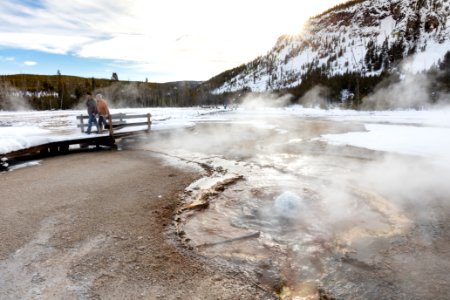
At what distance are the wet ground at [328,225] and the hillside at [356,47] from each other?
43.2 metres

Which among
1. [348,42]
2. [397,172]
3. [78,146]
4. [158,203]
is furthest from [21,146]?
[348,42]

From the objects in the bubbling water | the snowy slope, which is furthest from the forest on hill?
the bubbling water

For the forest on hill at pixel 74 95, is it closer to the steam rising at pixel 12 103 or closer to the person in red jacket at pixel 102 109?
the steam rising at pixel 12 103

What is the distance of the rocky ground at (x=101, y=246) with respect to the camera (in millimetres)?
3521

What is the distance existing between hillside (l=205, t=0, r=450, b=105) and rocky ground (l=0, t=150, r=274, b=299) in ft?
154

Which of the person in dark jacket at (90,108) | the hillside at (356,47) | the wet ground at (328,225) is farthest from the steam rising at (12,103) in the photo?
the wet ground at (328,225)

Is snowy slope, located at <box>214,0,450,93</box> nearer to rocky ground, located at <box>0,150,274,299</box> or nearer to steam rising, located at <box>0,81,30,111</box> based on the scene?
→ rocky ground, located at <box>0,150,274,299</box>

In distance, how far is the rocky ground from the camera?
11.6 ft

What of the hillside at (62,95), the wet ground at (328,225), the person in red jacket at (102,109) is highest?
the hillside at (62,95)

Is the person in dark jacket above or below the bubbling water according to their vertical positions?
above

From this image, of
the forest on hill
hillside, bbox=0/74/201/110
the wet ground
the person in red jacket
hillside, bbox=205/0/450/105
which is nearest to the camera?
the wet ground

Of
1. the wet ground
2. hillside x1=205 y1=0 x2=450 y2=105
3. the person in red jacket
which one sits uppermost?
hillside x1=205 y1=0 x2=450 y2=105

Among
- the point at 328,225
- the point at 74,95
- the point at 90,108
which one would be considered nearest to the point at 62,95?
the point at 74,95

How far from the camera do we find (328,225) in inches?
205
